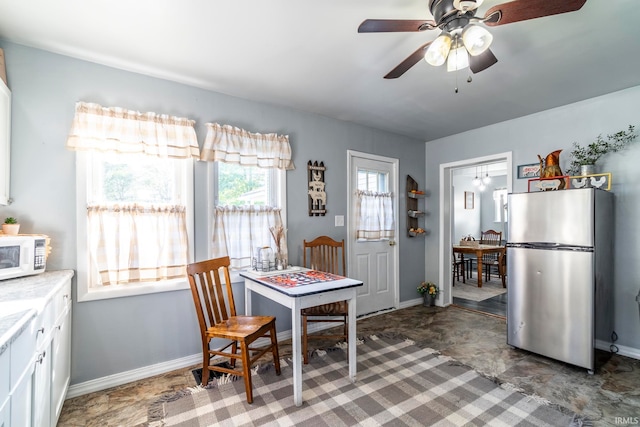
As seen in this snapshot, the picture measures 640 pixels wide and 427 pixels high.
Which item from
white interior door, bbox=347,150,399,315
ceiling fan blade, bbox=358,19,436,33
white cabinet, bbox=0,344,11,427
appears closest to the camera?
white cabinet, bbox=0,344,11,427

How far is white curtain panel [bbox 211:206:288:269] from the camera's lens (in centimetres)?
274

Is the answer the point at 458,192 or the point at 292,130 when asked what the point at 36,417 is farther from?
the point at 458,192

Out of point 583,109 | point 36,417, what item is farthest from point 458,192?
point 36,417

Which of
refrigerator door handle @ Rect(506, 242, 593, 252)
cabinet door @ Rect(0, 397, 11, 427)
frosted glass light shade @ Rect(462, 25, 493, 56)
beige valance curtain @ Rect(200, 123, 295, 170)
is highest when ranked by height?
frosted glass light shade @ Rect(462, 25, 493, 56)

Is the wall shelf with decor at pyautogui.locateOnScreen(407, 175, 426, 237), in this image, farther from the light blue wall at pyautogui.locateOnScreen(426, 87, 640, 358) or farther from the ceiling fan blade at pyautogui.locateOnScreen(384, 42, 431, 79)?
the ceiling fan blade at pyautogui.locateOnScreen(384, 42, 431, 79)

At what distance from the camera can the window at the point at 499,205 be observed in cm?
729

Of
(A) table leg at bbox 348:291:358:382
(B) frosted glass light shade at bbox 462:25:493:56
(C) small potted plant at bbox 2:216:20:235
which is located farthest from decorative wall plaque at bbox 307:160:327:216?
(C) small potted plant at bbox 2:216:20:235

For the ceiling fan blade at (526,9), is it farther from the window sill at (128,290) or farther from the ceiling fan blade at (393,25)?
the window sill at (128,290)

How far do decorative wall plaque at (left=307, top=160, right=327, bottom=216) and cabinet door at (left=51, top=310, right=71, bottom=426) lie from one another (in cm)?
220

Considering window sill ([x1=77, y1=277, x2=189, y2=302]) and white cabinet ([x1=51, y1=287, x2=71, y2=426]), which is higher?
window sill ([x1=77, y1=277, x2=189, y2=302])

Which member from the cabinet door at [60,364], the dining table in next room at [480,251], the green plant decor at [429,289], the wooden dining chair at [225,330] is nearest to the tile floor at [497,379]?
the cabinet door at [60,364]

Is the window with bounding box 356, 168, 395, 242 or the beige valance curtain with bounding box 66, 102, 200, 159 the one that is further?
the window with bounding box 356, 168, 395, 242

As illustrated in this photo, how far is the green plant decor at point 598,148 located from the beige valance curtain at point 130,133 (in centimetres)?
362

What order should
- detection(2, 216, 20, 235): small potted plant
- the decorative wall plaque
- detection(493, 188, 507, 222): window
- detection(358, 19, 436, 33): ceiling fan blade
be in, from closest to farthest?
detection(358, 19, 436, 33): ceiling fan blade
detection(2, 216, 20, 235): small potted plant
the decorative wall plaque
detection(493, 188, 507, 222): window
